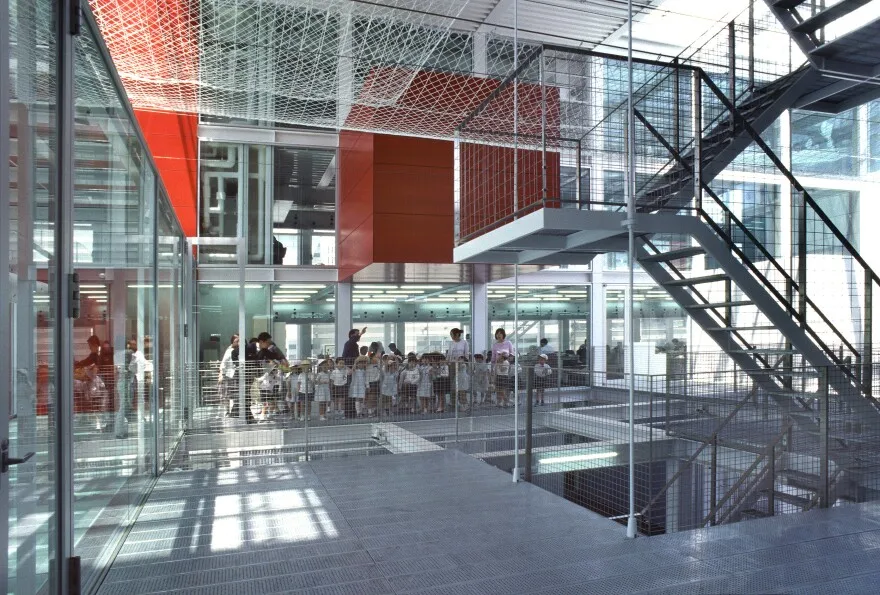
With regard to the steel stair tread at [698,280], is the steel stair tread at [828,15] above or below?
above

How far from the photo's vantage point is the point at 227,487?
5422 millimetres

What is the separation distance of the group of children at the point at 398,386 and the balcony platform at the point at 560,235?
1.53 m

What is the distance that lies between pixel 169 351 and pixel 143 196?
2.67 metres

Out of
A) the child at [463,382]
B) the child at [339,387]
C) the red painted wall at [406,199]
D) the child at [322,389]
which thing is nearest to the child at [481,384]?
the child at [463,382]

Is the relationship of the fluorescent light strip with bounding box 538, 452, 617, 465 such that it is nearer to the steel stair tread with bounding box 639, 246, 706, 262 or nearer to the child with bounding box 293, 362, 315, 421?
the child with bounding box 293, 362, 315, 421

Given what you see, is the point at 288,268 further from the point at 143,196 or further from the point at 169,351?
the point at 143,196

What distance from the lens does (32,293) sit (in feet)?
7.73

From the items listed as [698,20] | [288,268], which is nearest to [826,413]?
[698,20]

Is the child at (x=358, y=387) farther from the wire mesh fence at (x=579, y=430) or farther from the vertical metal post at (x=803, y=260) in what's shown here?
the vertical metal post at (x=803, y=260)

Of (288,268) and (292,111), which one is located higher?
(292,111)

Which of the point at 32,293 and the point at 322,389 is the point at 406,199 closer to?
the point at 322,389

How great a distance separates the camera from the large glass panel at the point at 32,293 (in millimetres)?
2131

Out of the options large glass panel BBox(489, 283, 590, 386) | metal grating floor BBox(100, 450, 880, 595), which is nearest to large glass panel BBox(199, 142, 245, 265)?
large glass panel BBox(489, 283, 590, 386)

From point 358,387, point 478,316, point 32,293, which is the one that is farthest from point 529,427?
point 478,316
